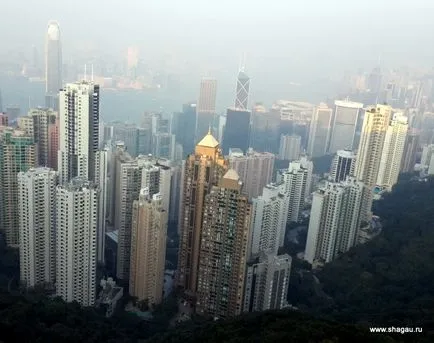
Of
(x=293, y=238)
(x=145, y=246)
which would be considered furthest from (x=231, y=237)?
(x=293, y=238)

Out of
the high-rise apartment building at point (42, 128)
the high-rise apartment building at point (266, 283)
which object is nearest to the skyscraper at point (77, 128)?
the high-rise apartment building at point (42, 128)

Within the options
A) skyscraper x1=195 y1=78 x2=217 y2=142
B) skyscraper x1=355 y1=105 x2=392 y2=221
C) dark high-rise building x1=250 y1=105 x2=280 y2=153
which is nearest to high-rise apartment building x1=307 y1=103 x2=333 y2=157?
dark high-rise building x1=250 y1=105 x2=280 y2=153

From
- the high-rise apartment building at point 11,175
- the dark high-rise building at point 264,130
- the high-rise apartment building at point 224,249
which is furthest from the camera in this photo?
the dark high-rise building at point 264,130

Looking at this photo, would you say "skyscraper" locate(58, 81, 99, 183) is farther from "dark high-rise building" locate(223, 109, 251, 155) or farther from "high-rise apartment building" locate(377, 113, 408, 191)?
"dark high-rise building" locate(223, 109, 251, 155)

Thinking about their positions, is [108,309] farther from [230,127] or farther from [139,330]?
[230,127]

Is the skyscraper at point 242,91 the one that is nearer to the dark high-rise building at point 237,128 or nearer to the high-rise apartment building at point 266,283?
the dark high-rise building at point 237,128

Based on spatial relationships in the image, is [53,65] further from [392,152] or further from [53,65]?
[392,152]
